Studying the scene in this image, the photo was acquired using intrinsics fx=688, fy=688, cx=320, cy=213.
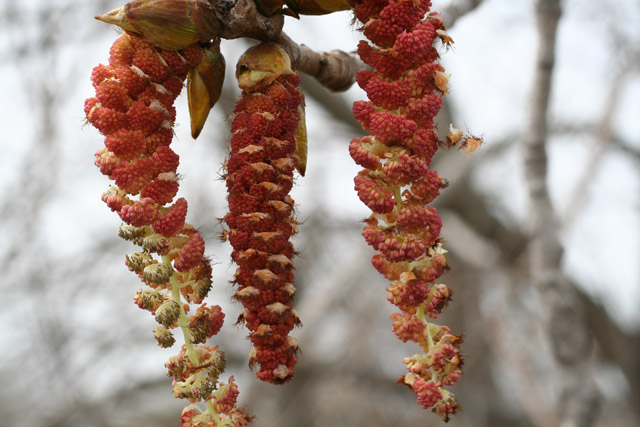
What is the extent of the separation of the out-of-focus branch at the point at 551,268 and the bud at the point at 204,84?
1.39 metres

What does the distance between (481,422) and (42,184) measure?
3.08 metres

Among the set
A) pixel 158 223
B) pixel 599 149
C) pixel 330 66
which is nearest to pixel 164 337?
Answer: pixel 158 223

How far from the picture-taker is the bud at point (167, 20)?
0.83 meters

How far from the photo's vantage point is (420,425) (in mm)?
4562

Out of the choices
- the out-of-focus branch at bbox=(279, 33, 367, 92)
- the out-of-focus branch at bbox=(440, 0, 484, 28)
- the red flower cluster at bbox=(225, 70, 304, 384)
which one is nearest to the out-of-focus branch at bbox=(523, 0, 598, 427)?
the out-of-focus branch at bbox=(440, 0, 484, 28)

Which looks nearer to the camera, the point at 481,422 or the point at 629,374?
the point at 629,374

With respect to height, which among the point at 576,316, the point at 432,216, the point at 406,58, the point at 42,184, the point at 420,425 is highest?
the point at 42,184

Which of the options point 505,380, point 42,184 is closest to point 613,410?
point 505,380

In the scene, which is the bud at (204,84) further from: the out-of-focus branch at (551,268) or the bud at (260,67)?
the out-of-focus branch at (551,268)

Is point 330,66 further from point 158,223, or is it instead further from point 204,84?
point 158,223

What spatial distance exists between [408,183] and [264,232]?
17 centimetres

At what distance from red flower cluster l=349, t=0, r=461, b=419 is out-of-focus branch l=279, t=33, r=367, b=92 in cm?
25

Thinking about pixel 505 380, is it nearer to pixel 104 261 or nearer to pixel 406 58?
pixel 104 261

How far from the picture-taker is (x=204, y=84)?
2.96ft
